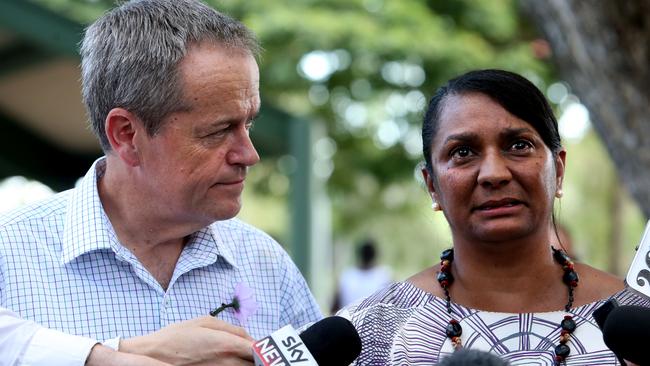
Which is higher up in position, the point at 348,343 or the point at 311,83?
the point at 311,83

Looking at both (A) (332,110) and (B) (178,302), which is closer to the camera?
(B) (178,302)

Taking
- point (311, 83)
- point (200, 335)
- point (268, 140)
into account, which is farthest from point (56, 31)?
point (200, 335)

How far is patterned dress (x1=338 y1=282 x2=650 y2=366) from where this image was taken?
3.41m

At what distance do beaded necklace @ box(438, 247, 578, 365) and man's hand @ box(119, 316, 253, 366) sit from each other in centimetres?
71

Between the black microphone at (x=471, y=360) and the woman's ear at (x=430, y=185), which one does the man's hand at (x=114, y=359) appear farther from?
the woman's ear at (x=430, y=185)

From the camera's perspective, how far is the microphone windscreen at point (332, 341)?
3.04 m

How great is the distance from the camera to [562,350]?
3396 mm

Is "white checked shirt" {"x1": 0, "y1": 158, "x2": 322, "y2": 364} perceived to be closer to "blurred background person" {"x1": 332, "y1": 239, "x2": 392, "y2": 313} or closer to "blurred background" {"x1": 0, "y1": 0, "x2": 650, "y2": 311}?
"blurred background" {"x1": 0, "y1": 0, "x2": 650, "y2": 311}

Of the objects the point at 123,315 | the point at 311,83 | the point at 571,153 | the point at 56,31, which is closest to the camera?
the point at 123,315

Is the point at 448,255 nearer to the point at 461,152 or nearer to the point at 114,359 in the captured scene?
the point at 461,152

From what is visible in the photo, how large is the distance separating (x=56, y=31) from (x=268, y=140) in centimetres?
199

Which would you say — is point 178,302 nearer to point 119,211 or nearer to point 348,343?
point 119,211

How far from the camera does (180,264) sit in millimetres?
3562

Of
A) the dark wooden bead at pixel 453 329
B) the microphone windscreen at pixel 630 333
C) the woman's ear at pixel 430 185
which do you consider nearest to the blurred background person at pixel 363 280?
the woman's ear at pixel 430 185
